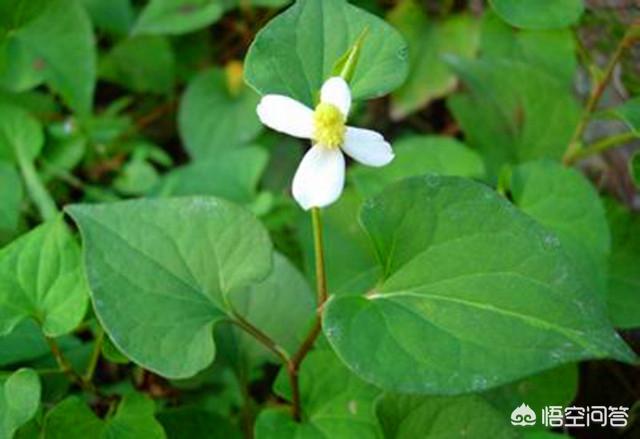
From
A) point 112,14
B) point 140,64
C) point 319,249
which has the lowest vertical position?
point 140,64

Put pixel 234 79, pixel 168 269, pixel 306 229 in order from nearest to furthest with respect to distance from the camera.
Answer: pixel 168 269 → pixel 306 229 → pixel 234 79

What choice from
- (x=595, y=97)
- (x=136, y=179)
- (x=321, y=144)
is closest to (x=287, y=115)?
(x=321, y=144)

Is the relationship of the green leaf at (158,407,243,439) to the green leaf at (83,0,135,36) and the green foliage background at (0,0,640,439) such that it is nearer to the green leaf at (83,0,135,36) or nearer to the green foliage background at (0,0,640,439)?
the green foliage background at (0,0,640,439)

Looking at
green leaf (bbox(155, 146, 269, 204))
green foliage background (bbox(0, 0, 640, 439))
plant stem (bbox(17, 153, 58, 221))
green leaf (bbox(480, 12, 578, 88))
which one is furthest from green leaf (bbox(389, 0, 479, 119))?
plant stem (bbox(17, 153, 58, 221))

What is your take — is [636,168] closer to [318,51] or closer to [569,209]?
[569,209]

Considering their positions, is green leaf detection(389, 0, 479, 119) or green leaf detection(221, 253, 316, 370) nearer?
green leaf detection(221, 253, 316, 370)

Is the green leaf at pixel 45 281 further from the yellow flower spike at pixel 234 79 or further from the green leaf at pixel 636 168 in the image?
the yellow flower spike at pixel 234 79
